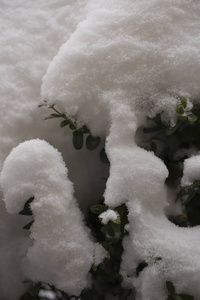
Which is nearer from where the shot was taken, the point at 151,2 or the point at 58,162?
the point at 58,162

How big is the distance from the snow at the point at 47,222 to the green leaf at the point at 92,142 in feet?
0.55

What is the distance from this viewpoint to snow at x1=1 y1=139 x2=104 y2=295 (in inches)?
42.9

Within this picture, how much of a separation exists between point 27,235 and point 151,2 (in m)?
0.88

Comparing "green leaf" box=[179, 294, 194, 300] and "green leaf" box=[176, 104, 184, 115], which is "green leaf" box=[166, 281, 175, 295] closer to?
"green leaf" box=[179, 294, 194, 300]

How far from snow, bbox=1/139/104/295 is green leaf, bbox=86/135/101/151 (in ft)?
0.55

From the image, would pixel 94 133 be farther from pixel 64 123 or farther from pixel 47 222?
pixel 47 222

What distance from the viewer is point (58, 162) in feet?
3.76

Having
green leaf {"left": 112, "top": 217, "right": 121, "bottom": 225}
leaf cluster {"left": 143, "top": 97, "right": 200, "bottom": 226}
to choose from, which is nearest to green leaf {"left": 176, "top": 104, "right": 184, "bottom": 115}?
leaf cluster {"left": 143, "top": 97, "right": 200, "bottom": 226}

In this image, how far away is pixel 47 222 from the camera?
1.09m

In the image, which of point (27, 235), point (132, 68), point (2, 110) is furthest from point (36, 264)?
point (132, 68)

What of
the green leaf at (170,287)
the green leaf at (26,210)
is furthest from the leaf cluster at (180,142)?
the green leaf at (26,210)

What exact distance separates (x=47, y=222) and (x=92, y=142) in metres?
0.30

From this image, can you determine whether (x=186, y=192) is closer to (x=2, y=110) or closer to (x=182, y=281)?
(x=182, y=281)

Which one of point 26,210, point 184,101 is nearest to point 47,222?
point 26,210
